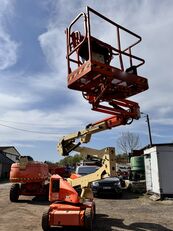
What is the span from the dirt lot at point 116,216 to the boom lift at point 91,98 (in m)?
1.12

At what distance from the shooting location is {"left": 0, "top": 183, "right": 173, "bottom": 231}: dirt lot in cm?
924

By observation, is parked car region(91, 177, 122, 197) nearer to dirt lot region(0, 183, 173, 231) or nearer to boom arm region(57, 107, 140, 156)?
dirt lot region(0, 183, 173, 231)

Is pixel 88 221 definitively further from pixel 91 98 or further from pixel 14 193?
pixel 14 193

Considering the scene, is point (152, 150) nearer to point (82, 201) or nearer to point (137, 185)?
A: point (137, 185)

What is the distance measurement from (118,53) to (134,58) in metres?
0.69

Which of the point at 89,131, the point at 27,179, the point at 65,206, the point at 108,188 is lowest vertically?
the point at 65,206

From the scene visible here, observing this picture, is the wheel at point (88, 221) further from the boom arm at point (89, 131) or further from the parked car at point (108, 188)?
the parked car at point (108, 188)

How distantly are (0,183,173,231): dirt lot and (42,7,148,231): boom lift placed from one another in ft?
3.67

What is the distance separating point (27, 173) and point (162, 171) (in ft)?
22.7

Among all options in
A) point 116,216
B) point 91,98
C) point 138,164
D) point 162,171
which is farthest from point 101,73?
point 138,164

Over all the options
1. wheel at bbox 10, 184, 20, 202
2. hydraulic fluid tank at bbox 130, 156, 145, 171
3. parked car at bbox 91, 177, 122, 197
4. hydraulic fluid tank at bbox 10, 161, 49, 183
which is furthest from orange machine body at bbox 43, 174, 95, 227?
hydraulic fluid tank at bbox 130, 156, 145, 171

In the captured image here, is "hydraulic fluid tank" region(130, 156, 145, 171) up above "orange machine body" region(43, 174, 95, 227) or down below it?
above

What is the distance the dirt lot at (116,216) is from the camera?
9.24m

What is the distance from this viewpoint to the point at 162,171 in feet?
53.1
